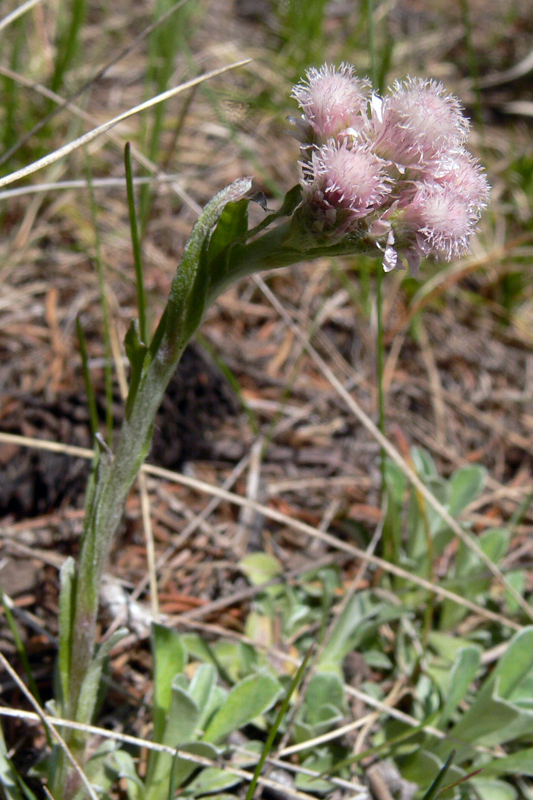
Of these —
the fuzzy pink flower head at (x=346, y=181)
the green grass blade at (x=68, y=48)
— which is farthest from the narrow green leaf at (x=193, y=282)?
the green grass blade at (x=68, y=48)

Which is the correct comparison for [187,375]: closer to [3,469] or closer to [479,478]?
[3,469]

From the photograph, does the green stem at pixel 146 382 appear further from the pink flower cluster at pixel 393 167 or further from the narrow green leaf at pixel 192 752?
the narrow green leaf at pixel 192 752

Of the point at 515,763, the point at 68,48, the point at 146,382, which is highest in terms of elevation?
the point at 68,48

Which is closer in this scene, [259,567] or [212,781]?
[212,781]

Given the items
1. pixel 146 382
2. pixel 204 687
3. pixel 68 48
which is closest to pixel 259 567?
pixel 204 687

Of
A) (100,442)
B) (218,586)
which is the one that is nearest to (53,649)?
(218,586)

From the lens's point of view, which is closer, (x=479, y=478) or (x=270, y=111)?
(x=479, y=478)

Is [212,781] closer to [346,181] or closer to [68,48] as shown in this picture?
[346,181]
